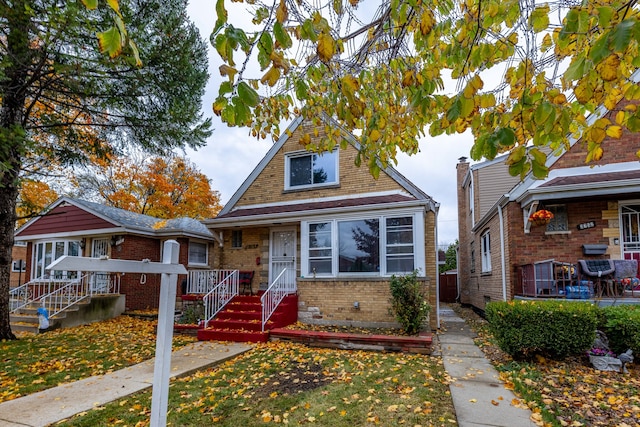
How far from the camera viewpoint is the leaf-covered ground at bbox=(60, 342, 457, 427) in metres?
4.16

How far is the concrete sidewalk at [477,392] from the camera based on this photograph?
407cm

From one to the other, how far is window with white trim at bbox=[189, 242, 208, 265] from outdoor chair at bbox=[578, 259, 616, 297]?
14285 millimetres

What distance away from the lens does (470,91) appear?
98.7 inches

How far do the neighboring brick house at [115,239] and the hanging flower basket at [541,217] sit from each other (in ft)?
42.0

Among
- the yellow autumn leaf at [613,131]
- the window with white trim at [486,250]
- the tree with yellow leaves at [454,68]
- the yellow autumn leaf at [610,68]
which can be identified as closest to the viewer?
the tree with yellow leaves at [454,68]

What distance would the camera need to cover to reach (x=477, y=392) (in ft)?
16.5

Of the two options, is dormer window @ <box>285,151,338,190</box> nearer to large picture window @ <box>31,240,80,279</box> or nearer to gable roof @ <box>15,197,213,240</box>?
gable roof @ <box>15,197,213,240</box>

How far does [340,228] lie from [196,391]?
6.48m

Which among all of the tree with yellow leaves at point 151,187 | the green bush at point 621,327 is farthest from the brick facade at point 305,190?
the tree with yellow leaves at point 151,187

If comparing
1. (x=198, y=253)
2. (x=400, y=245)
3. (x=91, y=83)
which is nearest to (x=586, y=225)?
(x=400, y=245)

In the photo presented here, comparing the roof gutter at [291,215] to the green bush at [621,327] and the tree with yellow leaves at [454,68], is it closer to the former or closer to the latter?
the green bush at [621,327]

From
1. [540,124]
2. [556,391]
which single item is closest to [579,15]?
[540,124]

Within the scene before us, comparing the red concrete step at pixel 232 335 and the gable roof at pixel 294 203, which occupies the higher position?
the gable roof at pixel 294 203

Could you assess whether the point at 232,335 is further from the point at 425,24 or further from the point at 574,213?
the point at 574,213
